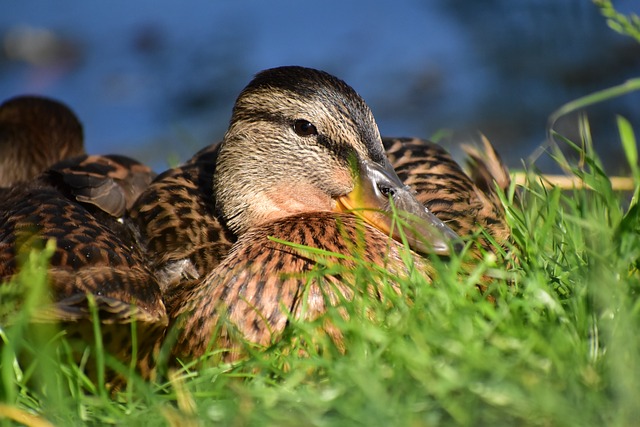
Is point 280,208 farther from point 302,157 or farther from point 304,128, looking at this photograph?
point 304,128

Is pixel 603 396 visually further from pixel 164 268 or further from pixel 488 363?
pixel 164 268

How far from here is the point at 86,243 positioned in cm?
385

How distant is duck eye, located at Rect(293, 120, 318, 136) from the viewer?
427 cm

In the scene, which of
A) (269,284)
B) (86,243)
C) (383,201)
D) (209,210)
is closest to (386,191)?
(383,201)

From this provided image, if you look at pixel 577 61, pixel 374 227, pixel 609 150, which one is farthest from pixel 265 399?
pixel 577 61

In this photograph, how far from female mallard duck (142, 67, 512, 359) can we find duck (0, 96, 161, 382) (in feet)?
0.56

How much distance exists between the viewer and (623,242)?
293 cm

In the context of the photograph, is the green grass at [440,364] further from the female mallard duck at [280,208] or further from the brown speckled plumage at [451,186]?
the brown speckled plumage at [451,186]

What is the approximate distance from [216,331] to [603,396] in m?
1.33

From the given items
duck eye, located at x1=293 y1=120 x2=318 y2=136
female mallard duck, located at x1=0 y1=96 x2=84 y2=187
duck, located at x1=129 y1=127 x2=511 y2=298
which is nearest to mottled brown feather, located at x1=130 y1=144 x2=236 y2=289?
duck, located at x1=129 y1=127 x2=511 y2=298

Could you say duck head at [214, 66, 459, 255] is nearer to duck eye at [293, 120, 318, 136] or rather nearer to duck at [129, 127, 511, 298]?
duck eye at [293, 120, 318, 136]

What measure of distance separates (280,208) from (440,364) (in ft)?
6.50

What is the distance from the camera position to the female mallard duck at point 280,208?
11.3 ft

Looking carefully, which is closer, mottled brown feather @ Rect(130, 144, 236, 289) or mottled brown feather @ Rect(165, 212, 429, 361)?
mottled brown feather @ Rect(165, 212, 429, 361)
